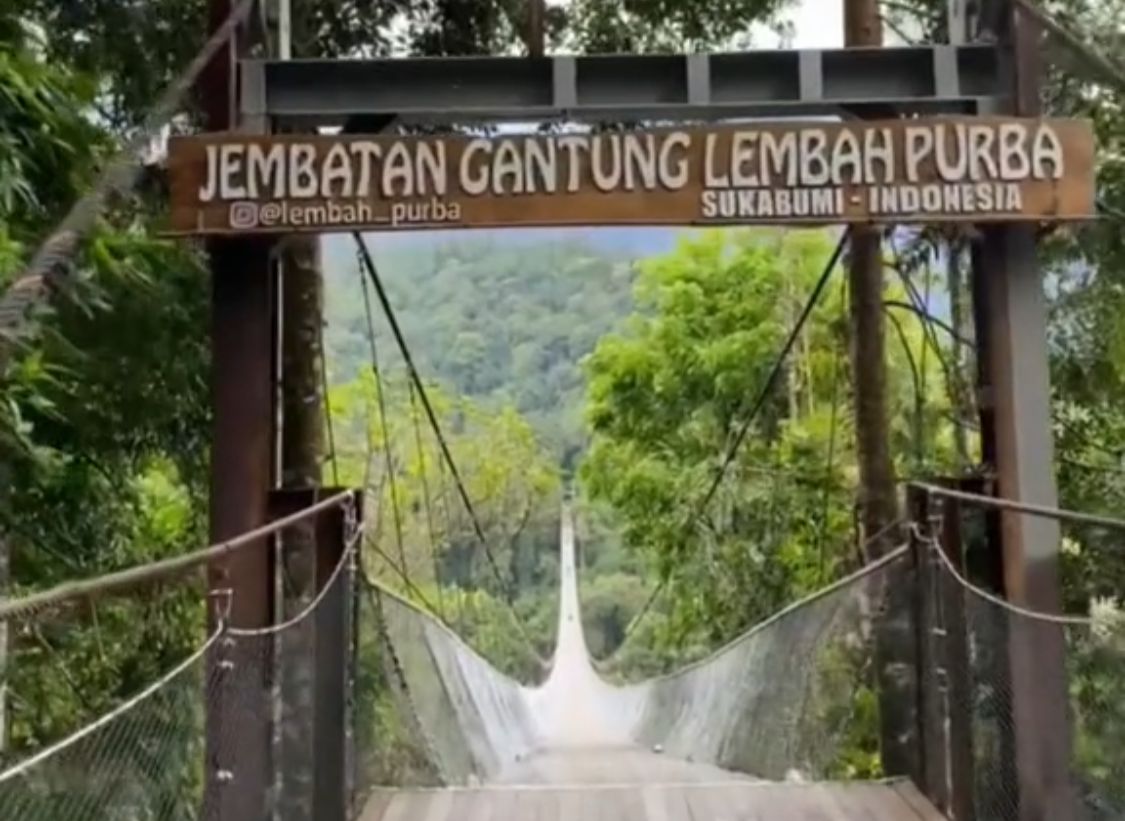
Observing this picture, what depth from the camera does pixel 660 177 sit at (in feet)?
8.37

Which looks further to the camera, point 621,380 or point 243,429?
point 621,380

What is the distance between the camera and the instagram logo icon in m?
2.52

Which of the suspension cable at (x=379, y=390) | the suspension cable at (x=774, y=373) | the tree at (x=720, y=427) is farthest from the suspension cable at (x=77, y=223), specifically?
the tree at (x=720, y=427)

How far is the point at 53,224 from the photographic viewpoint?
8.77ft

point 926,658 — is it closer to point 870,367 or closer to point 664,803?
point 664,803

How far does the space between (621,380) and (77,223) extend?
9081 millimetres

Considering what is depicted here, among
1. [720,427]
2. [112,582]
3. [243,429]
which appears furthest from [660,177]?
[720,427]

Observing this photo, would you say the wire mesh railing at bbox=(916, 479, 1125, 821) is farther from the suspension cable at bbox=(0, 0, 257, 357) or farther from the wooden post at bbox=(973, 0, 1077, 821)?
the suspension cable at bbox=(0, 0, 257, 357)

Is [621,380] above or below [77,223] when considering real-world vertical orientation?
above

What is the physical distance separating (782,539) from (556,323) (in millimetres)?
22566

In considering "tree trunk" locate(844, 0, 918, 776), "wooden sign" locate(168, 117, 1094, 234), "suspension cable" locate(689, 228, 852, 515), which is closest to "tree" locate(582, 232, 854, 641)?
"suspension cable" locate(689, 228, 852, 515)

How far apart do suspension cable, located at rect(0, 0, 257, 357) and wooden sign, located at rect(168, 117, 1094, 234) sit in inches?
4.5

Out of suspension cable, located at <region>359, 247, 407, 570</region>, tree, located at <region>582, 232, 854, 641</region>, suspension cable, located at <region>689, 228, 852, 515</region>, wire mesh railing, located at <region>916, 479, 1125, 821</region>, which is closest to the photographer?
wire mesh railing, located at <region>916, 479, 1125, 821</region>

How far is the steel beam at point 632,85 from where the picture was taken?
2732mm
